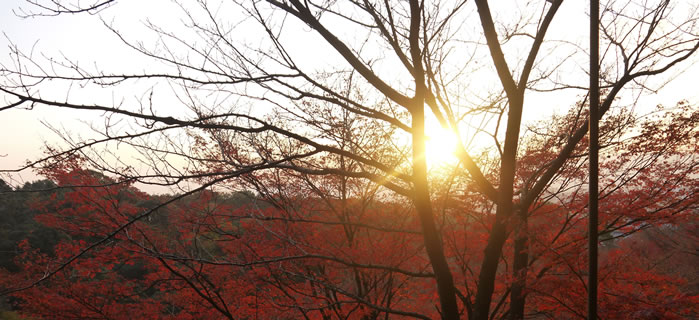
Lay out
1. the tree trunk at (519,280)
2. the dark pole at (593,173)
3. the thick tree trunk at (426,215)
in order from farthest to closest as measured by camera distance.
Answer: the tree trunk at (519,280), the thick tree trunk at (426,215), the dark pole at (593,173)

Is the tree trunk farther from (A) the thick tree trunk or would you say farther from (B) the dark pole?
(B) the dark pole

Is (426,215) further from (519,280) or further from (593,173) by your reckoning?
(519,280)

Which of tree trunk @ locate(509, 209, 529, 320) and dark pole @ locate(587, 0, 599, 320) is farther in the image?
tree trunk @ locate(509, 209, 529, 320)

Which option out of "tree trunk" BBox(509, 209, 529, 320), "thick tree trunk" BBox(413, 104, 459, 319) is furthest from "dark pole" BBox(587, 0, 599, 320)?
"tree trunk" BBox(509, 209, 529, 320)

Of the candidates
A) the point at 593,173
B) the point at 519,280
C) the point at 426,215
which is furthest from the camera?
the point at 519,280

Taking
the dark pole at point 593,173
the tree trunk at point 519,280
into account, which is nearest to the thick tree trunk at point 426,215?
the dark pole at point 593,173

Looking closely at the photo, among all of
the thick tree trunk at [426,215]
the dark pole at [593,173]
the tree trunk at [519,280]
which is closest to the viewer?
the dark pole at [593,173]

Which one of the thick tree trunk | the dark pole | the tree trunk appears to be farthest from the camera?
the tree trunk

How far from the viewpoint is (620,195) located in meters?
8.78

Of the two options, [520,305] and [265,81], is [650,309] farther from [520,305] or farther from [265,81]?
[265,81]

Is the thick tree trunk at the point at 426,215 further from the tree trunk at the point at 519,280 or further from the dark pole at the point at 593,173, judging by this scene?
the tree trunk at the point at 519,280

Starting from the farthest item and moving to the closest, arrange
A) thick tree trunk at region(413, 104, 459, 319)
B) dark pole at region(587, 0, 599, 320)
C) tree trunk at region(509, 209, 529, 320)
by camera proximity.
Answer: tree trunk at region(509, 209, 529, 320) < thick tree trunk at region(413, 104, 459, 319) < dark pole at region(587, 0, 599, 320)

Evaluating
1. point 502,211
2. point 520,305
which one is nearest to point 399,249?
point 520,305

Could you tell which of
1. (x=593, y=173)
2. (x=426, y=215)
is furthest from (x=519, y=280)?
(x=593, y=173)
